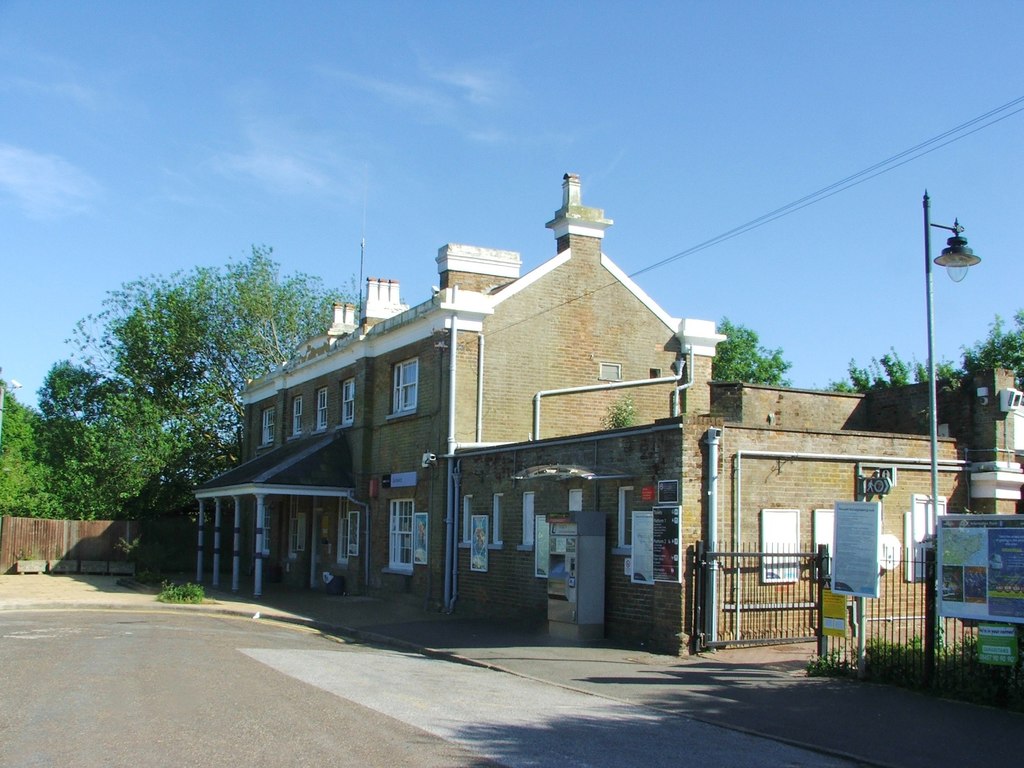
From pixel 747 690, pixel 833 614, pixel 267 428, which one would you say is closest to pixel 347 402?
pixel 267 428

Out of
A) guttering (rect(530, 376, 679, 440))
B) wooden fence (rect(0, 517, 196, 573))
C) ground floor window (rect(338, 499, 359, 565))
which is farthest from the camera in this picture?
wooden fence (rect(0, 517, 196, 573))

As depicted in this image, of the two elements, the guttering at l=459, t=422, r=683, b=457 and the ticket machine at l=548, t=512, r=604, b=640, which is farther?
the ticket machine at l=548, t=512, r=604, b=640

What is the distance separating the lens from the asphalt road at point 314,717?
828 centimetres

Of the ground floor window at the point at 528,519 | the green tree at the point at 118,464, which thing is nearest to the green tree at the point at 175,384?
the green tree at the point at 118,464

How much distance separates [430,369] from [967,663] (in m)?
14.3

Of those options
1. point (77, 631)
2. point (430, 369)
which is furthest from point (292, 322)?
point (77, 631)

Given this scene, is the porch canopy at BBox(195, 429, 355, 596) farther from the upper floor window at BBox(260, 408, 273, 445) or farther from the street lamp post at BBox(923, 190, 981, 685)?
the street lamp post at BBox(923, 190, 981, 685)

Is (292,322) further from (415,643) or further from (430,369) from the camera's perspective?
(415,643)

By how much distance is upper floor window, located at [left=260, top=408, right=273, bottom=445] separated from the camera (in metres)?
36.0

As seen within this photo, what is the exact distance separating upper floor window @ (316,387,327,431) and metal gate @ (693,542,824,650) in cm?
1742

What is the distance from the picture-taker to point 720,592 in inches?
605

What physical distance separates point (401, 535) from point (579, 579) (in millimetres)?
9088

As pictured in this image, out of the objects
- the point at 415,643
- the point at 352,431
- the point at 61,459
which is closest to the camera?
the point at 415,643

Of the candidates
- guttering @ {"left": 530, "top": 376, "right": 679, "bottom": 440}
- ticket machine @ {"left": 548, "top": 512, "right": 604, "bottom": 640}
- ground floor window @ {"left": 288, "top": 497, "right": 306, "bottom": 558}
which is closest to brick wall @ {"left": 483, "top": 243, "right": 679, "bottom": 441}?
guttering @ {"left": 530, "top": 376, "right": 679, "bottom": 440}
